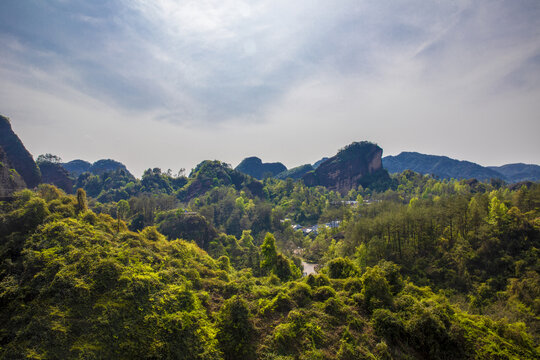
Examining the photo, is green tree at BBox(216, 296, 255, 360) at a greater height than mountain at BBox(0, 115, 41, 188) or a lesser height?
lesser

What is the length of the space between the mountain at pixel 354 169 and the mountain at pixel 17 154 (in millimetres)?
133181

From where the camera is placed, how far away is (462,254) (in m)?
26.2

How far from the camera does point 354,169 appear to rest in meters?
137

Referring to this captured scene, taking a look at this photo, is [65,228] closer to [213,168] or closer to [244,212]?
[244,212]

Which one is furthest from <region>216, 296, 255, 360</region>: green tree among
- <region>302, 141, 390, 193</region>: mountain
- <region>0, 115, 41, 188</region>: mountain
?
<region>302, 141, 390, 193</region>: mountain

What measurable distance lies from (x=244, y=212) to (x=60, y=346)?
63.6 meters

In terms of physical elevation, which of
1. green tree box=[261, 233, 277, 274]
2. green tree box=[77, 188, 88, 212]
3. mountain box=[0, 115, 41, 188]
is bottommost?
green tree box=[261, 233, 277, 274]

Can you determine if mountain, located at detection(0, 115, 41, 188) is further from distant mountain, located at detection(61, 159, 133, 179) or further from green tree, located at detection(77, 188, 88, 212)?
distant mountain, located at detection(61, 159, 133, 179)

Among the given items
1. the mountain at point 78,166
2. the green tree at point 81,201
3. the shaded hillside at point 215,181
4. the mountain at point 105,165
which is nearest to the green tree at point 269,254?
the green tree at point 81,201

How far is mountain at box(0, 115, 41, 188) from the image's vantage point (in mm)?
71500

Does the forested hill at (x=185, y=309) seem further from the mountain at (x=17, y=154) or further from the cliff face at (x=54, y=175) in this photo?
the cliff face at (x=54, y=175)

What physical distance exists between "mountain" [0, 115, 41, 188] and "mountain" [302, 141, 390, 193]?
13318cm

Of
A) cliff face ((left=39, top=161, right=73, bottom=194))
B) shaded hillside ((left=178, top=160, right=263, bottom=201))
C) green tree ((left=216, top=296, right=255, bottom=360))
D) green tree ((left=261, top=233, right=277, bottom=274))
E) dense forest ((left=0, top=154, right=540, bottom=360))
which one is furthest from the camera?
shaded hillside ((left=178, top=160, right=263, bottom=201))

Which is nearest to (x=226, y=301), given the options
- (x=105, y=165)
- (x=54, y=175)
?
(x=54, y=175)
